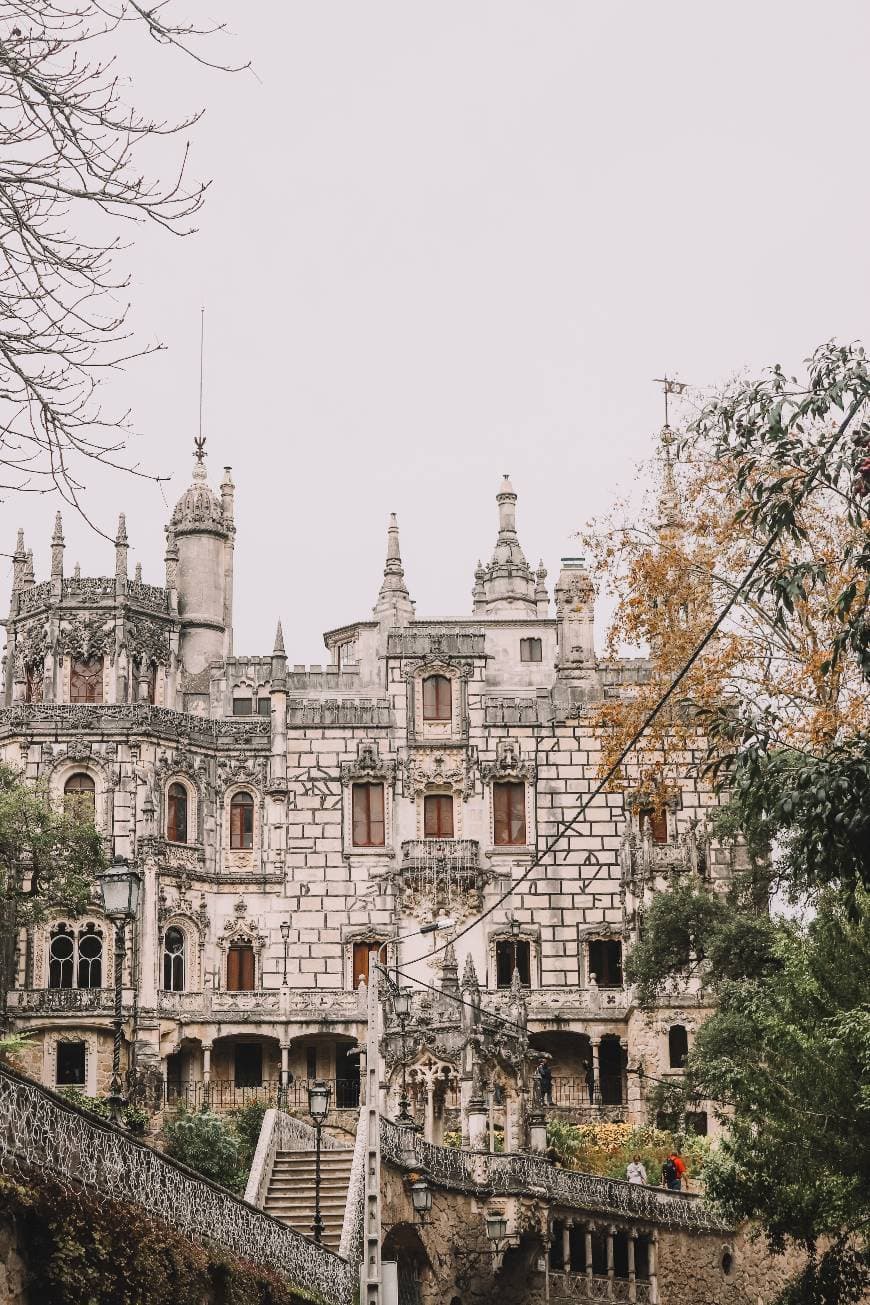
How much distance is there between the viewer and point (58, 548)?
61562 mm

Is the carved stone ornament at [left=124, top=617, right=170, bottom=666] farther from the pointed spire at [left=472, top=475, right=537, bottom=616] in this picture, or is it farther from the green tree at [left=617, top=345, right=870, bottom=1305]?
the green tree at [left=617, top=345, right=870, bottom=1305]

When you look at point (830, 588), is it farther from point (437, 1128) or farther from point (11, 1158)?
point (11, 1158)

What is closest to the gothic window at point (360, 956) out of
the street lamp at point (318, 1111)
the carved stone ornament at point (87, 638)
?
the carved stone ornament at point (87, 638)

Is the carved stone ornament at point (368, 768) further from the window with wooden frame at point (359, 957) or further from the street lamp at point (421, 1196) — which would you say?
the street lamp at point (421, 1196)

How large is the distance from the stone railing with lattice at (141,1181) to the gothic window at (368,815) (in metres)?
31.6

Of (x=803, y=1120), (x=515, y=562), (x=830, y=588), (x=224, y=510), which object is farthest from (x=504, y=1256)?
(x=515, y=562)

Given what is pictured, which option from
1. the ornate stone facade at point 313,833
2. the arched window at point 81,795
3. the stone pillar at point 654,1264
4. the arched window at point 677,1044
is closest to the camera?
the stone pillar at point 654,1264

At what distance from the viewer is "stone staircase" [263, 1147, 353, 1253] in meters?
33.6

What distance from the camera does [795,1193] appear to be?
3069cm

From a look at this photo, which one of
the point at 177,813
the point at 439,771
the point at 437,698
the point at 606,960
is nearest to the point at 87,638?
the point at 177,813

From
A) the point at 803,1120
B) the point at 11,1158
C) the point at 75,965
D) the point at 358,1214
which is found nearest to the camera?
the point at 11,1158

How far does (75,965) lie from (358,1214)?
2720 centimetres

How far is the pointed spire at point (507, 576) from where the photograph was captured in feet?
240

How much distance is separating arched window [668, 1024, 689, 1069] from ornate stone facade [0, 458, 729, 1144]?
291 millimetres
